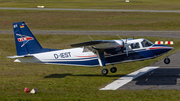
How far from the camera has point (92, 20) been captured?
228ft

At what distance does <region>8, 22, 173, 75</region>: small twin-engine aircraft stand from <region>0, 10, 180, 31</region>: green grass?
3494 centimetres

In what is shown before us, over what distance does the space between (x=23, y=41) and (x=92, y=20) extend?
46.1m

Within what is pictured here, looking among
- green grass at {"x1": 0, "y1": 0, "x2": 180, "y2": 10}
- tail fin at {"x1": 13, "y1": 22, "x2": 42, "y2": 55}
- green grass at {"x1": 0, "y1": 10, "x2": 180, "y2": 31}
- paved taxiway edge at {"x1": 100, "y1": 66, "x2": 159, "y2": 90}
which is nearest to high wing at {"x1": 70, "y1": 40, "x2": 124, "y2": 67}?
paved taxiway edge at {"x1": 100, "y1": 66, "x2": 159, "y2": 90}

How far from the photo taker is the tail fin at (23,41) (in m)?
24.4

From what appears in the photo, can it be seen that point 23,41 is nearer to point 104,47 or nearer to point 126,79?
point 104,47

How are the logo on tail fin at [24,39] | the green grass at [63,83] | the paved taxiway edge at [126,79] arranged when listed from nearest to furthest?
1. the green grass at [63,83]
2. the paved taxiway edge at [126,79]
3. the logo on tail fin at [24,39]

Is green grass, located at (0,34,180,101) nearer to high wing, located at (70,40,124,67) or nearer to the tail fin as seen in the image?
high wing, located at (70,40,124,67)

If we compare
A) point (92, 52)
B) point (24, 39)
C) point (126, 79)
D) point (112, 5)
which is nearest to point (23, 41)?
point (24, 39)

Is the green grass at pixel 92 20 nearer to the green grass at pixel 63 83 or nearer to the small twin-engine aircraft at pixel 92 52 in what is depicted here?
the green grass at pixel 63 83

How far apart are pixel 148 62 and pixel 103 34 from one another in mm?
21842

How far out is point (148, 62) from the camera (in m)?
30.5

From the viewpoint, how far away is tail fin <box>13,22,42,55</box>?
24.4 meters

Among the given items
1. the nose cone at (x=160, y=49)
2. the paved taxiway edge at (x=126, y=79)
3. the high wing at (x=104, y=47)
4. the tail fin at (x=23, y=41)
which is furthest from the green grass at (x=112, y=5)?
the tail fin at (x=23, y=41)

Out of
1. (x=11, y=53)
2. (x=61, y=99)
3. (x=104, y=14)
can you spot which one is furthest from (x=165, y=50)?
(x=104, y=14)
